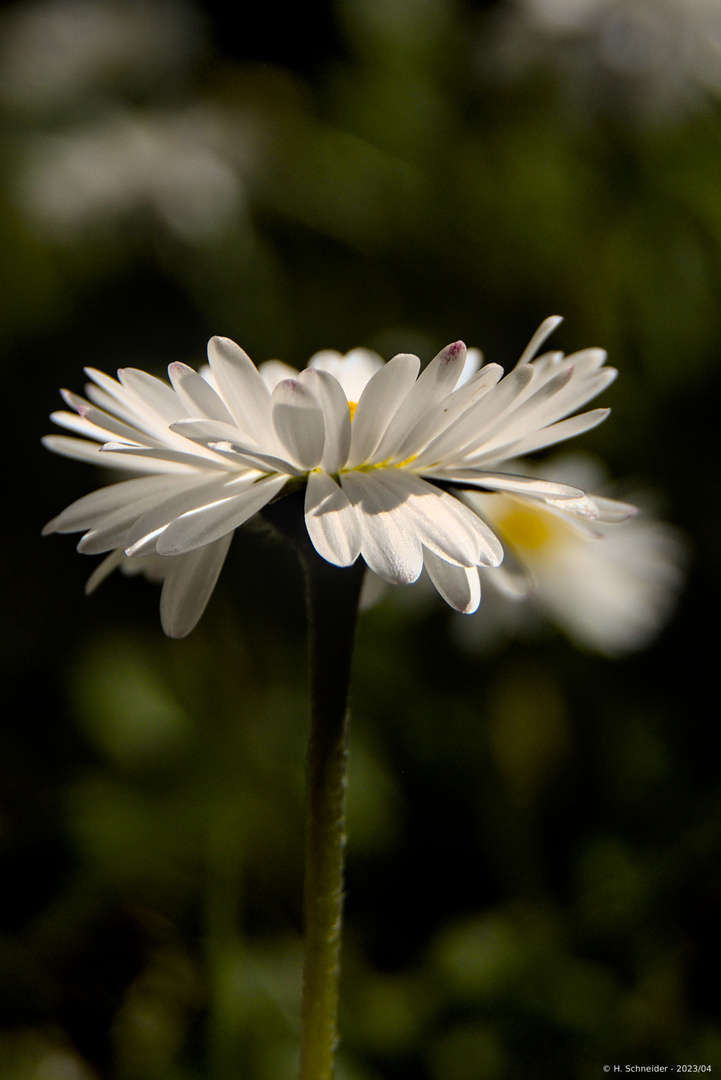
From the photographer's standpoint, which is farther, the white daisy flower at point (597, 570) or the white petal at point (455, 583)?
the white daisy flower at point (597, 570)

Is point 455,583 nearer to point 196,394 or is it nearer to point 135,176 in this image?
point 196,394

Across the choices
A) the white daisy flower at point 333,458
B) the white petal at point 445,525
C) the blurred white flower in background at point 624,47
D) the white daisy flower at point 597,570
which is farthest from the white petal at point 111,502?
the blurred white flower in background at point 624,47

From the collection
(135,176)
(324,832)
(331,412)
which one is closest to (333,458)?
(331,412)

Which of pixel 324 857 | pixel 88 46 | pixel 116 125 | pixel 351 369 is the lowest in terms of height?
pixel 324 857

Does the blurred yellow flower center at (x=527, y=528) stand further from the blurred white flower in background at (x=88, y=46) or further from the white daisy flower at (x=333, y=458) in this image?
the blurred white flower in background at (x=88, y=46)

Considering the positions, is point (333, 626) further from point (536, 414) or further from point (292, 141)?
point (292, 141)

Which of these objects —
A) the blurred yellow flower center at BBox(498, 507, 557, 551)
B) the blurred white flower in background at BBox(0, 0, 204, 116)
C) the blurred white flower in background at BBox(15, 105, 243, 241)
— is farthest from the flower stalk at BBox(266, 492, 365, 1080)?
the blurred white flower in background at BBox(0, 0, 204, 116)

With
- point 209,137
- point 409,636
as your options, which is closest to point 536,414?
point 409,636
